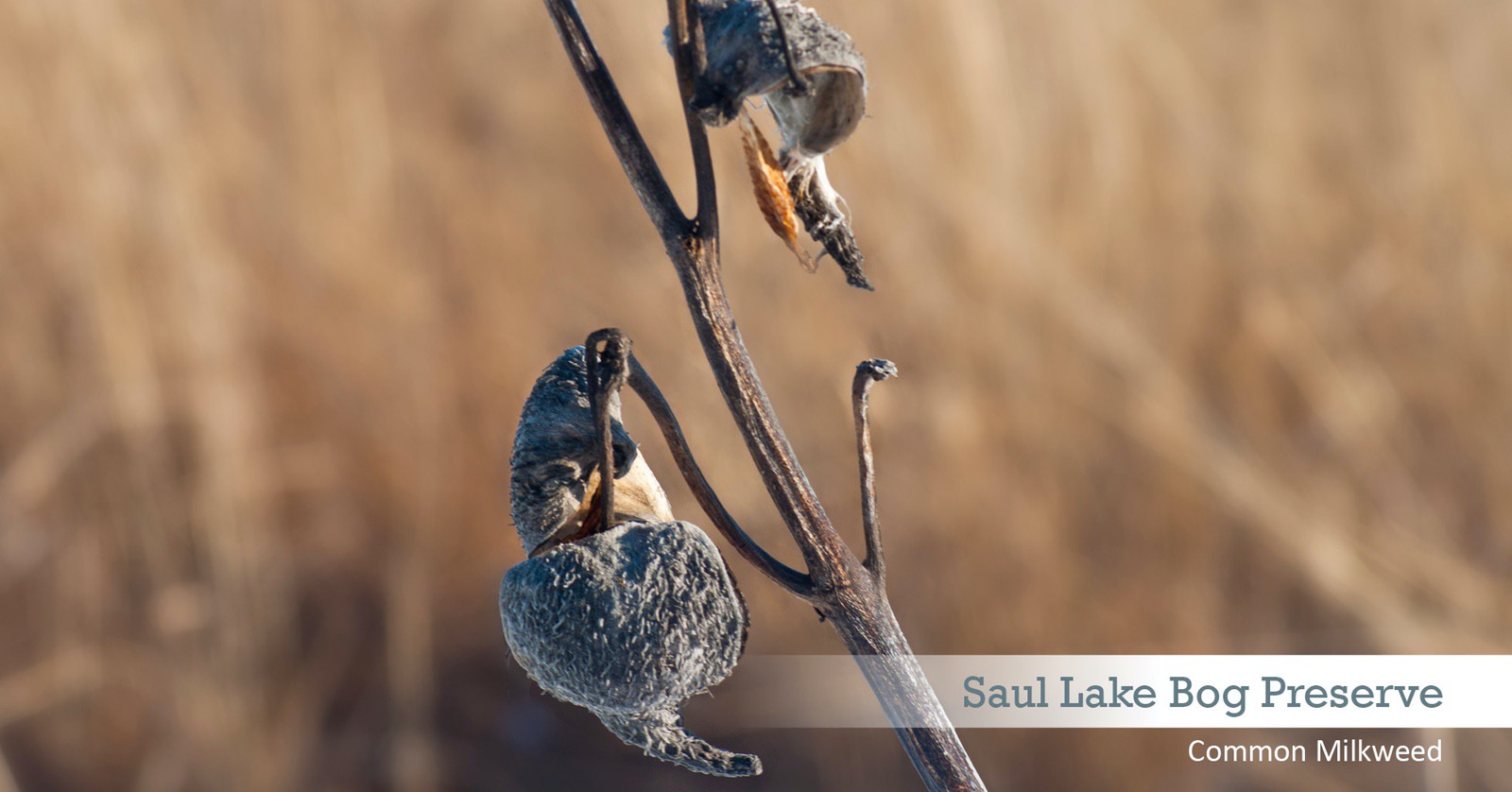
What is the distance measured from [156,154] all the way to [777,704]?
47.2 inches

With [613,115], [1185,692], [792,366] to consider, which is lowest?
[613,115]

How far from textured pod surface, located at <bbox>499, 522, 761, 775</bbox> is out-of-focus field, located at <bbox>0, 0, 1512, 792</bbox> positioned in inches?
36.3

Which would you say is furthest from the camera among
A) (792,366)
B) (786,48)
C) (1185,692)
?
(792,366)

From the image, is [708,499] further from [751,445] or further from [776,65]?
[776,65]

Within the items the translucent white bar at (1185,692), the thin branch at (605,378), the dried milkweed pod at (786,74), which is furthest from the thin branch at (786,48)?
the translucent white bar at (1185,692)

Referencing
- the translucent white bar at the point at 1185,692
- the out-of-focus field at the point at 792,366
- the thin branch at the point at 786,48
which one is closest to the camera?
the thin branch at the point at 786,48

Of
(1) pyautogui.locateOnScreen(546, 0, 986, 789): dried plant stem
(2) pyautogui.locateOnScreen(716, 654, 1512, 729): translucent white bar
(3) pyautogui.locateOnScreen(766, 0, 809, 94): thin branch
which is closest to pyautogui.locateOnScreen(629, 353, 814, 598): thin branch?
(1) pyautogui.locateOnScreen(546, 0, 986, 789): dried plant stem

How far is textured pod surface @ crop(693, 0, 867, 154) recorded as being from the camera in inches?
13.0

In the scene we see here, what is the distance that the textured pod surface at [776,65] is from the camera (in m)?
0.33

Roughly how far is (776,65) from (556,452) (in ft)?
0.53

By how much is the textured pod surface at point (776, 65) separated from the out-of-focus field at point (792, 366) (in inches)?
39.3

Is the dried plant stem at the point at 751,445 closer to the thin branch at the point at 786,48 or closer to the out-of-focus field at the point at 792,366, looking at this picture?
the thin branch at the point at 786,48

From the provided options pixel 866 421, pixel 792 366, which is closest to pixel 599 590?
pixel 866 421

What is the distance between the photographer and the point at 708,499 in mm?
385
